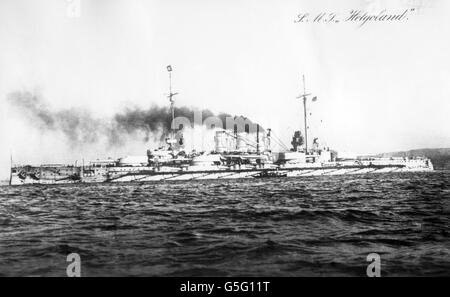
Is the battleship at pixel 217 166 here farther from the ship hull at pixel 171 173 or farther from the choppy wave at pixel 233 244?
the choppy wave at pixel 233 244

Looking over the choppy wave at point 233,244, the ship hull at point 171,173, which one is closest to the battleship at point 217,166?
the ship hull at point 171,173

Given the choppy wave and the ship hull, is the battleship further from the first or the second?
the choppy wave

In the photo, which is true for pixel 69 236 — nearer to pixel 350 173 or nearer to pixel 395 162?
pixel 350 173

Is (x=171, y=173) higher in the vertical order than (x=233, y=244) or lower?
higher

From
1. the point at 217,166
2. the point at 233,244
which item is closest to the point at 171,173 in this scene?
the point at 217,166

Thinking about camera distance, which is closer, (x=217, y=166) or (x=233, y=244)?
(x=233, y=244)

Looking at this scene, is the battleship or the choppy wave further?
the battleship

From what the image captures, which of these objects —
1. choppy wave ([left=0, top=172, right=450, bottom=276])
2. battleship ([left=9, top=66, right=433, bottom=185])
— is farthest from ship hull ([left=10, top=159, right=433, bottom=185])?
choppy wave ([left=0, top=172, right=450, bottom=276])

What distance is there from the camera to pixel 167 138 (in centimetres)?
6078

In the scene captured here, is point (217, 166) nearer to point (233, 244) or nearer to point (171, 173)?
point (171, 173)

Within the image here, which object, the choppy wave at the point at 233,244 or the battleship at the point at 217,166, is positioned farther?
the battleship at the point at 217,166

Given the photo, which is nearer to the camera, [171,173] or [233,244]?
Answer: [233,244]
